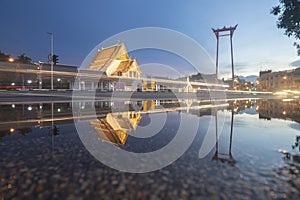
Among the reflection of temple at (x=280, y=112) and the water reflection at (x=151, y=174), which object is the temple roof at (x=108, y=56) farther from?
the water reflection at (x=151, y=174)

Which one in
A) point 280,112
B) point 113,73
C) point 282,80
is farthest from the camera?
point 282,80

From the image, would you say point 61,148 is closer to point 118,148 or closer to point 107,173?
point 118,148

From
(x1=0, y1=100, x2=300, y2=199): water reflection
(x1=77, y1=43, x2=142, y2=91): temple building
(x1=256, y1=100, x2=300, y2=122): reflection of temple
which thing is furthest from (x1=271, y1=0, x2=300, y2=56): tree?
(x1=77, y1=43, x2=142, y2=91): temple building

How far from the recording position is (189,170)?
2.31m

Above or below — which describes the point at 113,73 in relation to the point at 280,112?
above

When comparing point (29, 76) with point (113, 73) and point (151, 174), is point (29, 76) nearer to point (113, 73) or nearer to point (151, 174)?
point (113, 73)

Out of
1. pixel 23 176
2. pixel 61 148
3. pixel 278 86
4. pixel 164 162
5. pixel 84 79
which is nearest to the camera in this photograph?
pixel 23 176

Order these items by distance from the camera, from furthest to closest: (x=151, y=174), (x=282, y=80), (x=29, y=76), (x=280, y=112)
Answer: (x=282, y=80)
(x=29, y=76)
(x=280, y=112)
(x=151, y=174)

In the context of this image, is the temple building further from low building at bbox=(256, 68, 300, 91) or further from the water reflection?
low building at bbox=(256, 68, 300, 91)

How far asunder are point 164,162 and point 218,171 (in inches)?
30.6

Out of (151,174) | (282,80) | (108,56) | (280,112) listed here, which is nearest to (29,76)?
(108,56)

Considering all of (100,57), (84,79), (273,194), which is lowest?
(273,194)

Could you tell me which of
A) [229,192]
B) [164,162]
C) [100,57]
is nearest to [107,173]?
[164,162]

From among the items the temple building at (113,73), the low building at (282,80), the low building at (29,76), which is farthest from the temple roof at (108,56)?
the low building at (282,80)
